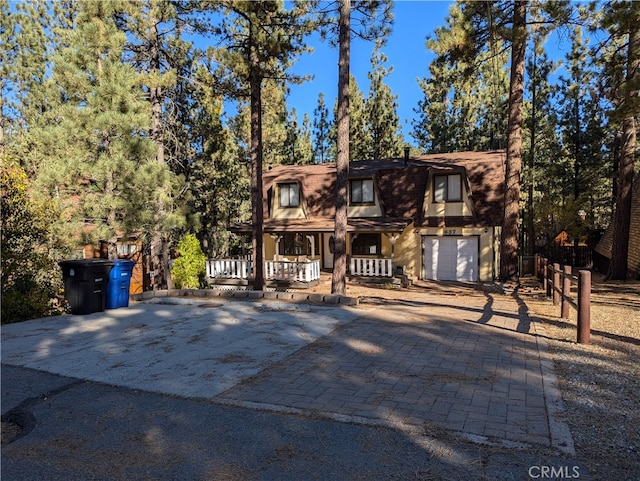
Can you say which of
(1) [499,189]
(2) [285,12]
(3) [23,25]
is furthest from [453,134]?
(3) [23,25]

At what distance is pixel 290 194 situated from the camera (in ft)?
76.8

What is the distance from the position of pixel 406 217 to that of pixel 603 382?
15857mm

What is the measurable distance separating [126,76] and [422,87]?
27243 mm

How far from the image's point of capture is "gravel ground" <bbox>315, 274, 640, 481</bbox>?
3.45 metres

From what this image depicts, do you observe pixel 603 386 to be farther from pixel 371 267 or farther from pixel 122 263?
pixel 371 267

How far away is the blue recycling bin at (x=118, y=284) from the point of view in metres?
10.3

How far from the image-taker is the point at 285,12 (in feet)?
46.3

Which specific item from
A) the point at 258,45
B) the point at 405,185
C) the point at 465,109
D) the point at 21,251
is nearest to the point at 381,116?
the point at 465,109

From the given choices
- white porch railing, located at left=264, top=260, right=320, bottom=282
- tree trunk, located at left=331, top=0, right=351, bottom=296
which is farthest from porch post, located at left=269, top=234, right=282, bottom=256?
tree trunk, located at left=331, top=0, right=351, bottom=296

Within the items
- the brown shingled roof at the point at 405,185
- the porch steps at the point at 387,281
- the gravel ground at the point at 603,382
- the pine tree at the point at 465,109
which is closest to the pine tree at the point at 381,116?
the pine tree at the point at 465,109

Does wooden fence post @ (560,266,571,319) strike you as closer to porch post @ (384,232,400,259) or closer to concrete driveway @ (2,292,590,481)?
concrete driveway @ (2,292,590,481)

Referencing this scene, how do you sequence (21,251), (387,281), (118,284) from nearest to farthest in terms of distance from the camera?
(21,251), (118,284), (387,281)

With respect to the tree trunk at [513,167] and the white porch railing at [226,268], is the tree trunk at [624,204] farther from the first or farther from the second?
the white porch railing at [226,268]

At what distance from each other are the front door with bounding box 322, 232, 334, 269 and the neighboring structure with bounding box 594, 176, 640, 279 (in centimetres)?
1363
